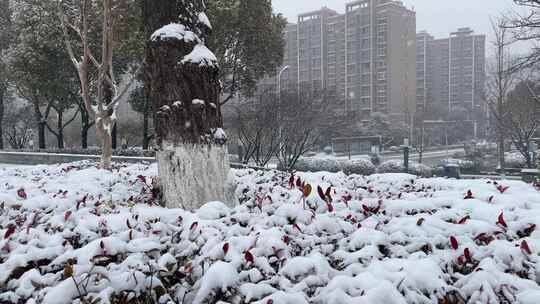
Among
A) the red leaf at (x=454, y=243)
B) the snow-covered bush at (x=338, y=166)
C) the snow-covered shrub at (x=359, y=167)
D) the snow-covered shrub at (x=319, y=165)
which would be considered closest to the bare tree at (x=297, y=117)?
the snow-covered shrub at (x=319, y=165)

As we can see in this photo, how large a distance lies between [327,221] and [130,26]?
13549mm

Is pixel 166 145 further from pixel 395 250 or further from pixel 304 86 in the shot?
pixel 304 86

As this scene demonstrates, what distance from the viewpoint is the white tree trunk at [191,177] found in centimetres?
391

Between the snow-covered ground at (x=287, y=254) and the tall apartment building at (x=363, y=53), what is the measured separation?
51.1 m

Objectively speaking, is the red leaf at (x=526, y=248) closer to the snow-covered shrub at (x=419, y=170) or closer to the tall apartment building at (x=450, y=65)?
the snow-covered shrub at (x=419, y=170)

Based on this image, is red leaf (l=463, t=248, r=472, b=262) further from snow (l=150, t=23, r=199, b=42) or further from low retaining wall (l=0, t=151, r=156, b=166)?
low retaining wall (l=0, t=151, r=156, b=166)

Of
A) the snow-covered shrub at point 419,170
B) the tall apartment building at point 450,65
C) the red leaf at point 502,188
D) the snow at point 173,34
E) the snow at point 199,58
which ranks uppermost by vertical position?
the tall apartment building at point 450,65

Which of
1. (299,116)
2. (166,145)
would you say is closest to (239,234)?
(166,145)

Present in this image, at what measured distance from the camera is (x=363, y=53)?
2251 inches

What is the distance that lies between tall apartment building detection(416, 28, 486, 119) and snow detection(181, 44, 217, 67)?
60574 millimetres

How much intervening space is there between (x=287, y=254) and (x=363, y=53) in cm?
5801

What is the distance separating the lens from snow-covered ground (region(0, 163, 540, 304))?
208 cm

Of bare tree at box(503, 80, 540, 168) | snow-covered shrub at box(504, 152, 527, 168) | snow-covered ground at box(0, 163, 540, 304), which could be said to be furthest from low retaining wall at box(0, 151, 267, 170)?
snow-covered shrub at box(504, 152, 527, 168)

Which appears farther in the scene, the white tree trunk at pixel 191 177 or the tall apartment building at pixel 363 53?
the tall apartment building at pixel 363 53
